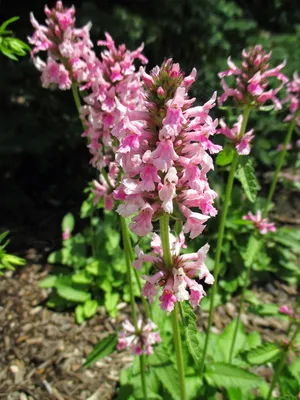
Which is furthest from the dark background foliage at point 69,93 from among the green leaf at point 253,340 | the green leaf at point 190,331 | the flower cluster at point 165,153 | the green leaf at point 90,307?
the green leaf at point 190,331

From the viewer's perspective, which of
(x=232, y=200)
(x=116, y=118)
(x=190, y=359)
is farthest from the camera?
(x=232, y=200)

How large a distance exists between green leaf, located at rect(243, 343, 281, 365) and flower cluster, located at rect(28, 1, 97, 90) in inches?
85.2

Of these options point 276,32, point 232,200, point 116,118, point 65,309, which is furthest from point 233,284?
point 276,32

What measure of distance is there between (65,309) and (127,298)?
0.66 m

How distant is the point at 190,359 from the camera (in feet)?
10.0

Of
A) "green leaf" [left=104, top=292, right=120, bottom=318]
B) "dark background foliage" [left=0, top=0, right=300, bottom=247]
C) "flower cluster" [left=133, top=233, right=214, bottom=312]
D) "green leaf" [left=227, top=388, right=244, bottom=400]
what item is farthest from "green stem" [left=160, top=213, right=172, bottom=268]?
"dark background foliage" [left=0, top=0, right=300, bottom=247]

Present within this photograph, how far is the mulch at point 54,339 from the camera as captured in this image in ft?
11.2

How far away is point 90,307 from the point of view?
412cm

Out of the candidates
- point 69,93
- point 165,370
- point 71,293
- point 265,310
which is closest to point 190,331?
point 165,370

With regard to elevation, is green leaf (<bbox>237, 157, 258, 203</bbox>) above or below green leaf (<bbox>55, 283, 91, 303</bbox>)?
above

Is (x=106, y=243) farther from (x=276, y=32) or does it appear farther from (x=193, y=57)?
(x=276, y=32)

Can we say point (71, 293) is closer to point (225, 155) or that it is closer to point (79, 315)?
point (79, 315)

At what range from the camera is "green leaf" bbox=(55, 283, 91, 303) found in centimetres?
407

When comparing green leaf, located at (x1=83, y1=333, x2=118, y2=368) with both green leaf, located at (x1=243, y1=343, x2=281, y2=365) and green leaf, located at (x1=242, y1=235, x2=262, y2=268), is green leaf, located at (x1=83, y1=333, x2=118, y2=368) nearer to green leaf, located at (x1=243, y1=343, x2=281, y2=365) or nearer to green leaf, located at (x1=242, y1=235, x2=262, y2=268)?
green leaf, located at (x1=243, y1=343, x2=281, y2=365)
